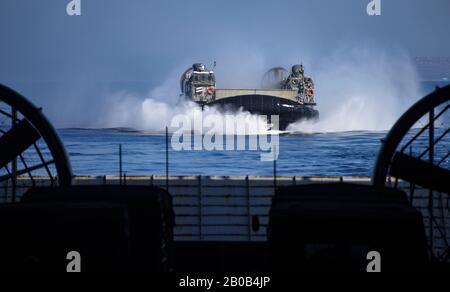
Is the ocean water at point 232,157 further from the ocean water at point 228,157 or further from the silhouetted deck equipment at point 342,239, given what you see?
the silhouetted deck equipment at point 342,239

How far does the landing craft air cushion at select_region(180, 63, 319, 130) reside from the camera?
249ft

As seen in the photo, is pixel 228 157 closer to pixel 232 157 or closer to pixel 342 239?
pixel 232 157

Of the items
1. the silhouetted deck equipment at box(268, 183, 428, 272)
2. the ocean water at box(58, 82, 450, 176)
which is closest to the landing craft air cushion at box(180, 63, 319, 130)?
the ocean water at box(58, 82, 450, 176)

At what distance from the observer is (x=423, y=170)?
501 inches

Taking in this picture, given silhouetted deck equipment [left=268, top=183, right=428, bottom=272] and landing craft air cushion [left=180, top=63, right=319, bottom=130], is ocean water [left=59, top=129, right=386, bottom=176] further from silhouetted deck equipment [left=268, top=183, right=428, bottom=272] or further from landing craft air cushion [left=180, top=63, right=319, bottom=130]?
silhouetted deck equipment [left=268, top=183, right=428, bottom=272]

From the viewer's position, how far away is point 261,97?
75.5 meters

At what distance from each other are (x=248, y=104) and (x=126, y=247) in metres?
67.5

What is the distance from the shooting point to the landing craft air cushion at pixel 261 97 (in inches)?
2982

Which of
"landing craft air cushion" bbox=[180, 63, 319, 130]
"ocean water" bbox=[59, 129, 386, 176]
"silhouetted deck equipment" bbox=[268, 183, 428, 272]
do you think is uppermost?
"landing craft air cushion" bbox=[180, 63, 319, 130]

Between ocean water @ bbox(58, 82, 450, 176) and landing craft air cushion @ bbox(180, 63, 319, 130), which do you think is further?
ocean water @ bbox(58, 82, 450, 176)

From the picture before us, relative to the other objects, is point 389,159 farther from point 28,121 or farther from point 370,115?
point 370,115

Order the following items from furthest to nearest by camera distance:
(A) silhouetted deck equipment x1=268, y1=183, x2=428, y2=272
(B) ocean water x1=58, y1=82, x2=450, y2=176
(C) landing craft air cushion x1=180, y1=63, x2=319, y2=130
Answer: (B) ocean water x1=58, y1=82, x2=450, y2=176 → (C) landing craft air cushion x1=180, y1=63, x2=319, y2=130 → (A) silhouetted deck equipment x1=268, y1=183, x2=428, y2=272

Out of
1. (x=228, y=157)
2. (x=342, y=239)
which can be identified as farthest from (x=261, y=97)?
(x=342, y=239)
